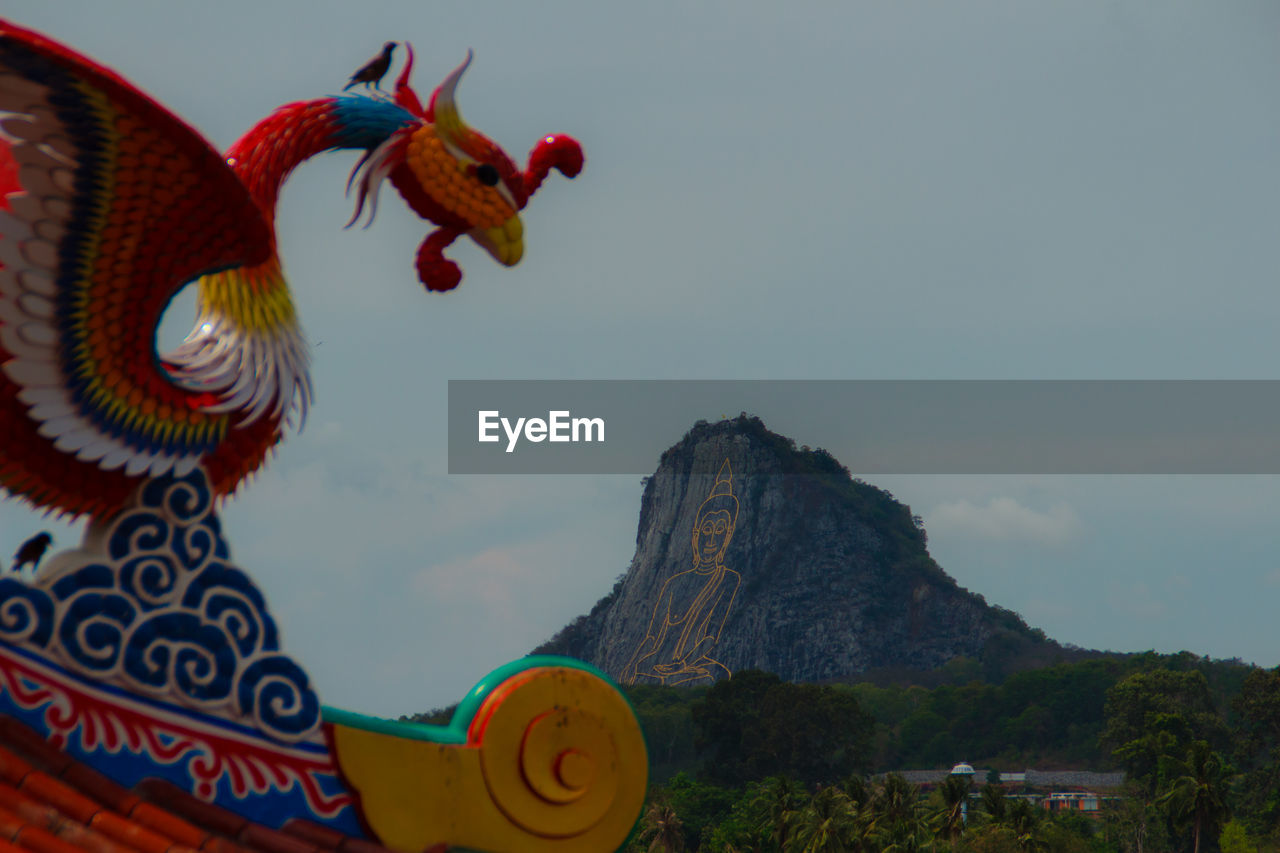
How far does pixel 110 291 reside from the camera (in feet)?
12.1

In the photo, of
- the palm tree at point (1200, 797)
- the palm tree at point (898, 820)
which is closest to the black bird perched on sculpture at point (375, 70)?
the palm tree at point (898, 820)

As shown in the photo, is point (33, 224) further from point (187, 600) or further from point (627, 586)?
point (627, 586)

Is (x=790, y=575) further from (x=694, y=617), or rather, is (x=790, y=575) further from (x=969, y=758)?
(x=969, y=758)

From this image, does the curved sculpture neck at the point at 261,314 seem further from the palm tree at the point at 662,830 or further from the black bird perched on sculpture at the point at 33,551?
the palm tree at the point at 662,830

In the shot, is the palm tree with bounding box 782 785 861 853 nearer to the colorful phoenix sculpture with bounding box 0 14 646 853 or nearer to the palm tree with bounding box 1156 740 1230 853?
the palm tree with bounding box 1156 740 1230 853

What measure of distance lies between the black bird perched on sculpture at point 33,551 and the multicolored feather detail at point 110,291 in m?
0.11

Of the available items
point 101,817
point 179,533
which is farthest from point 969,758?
point 101,817

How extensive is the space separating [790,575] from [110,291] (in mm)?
96742

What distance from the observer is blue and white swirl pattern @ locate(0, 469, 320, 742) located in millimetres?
3660

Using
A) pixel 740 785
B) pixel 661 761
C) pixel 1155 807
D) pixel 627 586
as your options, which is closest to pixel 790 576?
pixel 627 586

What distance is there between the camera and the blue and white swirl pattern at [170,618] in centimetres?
366

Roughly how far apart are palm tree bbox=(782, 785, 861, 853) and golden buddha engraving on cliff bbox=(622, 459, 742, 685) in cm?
4623

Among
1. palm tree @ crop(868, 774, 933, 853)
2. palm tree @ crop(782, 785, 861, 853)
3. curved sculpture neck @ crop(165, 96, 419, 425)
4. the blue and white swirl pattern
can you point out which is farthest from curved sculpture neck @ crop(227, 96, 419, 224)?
palm tree @ crop(782, 785, 861, 853)

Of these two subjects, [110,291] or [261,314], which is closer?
[110,291]
